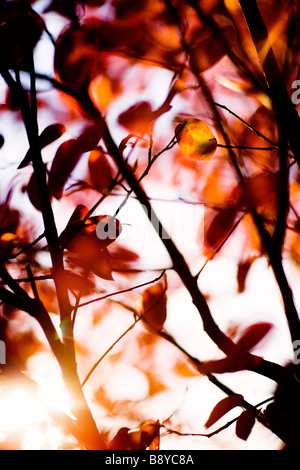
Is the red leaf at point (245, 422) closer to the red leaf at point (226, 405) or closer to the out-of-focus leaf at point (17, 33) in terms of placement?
the red leaf at point (226, 405)

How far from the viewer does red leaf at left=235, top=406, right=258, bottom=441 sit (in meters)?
1.33

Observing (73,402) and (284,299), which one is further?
(284,299)

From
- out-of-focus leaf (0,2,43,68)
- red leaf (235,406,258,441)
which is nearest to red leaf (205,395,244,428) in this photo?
red leaf (235,406,258,441)

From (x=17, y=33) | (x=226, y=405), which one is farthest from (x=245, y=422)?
(x=17, y=33)

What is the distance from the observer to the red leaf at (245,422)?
133 cm

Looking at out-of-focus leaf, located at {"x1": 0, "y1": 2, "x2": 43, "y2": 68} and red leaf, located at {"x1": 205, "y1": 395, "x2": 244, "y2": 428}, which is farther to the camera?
red leaf, located at {"x1": 205, "y1": 395, "x2": 244, "y2": 428}

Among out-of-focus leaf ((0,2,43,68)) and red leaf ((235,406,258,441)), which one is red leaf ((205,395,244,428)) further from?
out-of-focus leaf ((0,2,43,68))

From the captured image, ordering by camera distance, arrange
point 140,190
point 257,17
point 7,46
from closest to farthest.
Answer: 1. point 257,17
2. point 7,46
3. point 140,190

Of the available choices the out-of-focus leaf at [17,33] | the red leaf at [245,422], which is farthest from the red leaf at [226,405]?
the out-of-focus leaf at [17,33]

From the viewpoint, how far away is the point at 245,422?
53.0 inches
